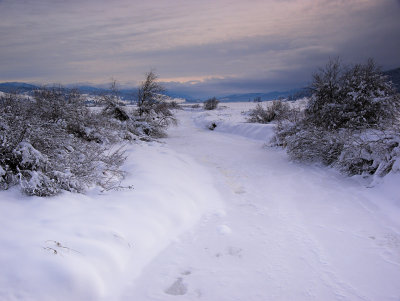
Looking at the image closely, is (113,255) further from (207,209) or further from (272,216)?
(272,216)

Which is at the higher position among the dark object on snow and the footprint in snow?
the dark object on snow

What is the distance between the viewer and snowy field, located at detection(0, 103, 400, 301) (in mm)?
3332

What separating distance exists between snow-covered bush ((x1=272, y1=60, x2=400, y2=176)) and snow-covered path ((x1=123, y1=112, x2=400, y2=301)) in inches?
45.6

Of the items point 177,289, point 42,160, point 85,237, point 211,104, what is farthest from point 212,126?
point 211,104

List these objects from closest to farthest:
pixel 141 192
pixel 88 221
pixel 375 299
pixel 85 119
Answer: pixel 375 299 → pixel 88 221 → pixel 141 192 → pixel 85 119

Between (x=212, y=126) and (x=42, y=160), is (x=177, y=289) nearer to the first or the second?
(x=42, y=160)

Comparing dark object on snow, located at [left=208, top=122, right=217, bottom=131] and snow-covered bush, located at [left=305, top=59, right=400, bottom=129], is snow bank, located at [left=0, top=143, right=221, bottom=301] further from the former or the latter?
dark object on snow, located at [left=208, top=122, right=217, bottom=131]

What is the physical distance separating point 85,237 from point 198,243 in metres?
2.08

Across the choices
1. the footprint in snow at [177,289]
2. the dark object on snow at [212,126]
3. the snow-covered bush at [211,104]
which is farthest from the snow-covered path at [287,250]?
the snow-covered bush at [211,104]

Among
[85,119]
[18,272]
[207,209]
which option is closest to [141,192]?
[207,209]

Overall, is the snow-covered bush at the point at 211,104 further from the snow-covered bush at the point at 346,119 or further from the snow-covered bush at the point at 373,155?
the snow-covered bush at the point at 373,155

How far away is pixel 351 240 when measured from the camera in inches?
200

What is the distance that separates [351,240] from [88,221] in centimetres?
490

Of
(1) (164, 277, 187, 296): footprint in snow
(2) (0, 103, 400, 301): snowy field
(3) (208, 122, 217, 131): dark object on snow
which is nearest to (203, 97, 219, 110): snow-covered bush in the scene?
(3) (208, 122, 217, 131): dark object on snow
